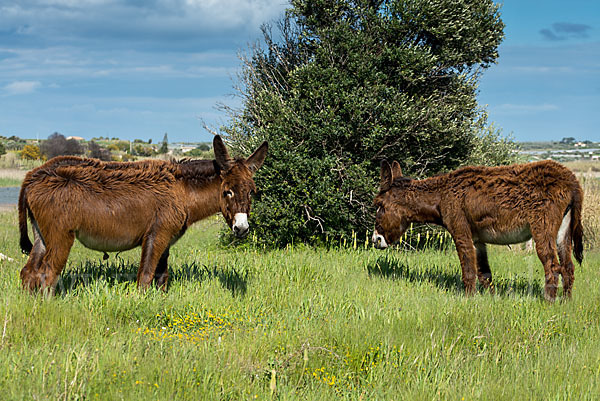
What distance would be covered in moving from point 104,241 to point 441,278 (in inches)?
210

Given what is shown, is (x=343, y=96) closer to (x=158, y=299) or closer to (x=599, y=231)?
(x=158, y=299)

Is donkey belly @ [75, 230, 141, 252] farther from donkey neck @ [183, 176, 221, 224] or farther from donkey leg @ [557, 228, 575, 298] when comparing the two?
donkey leg @ [557, 228, 575, 298]

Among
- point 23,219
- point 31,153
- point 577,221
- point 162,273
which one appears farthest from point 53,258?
point 31,153

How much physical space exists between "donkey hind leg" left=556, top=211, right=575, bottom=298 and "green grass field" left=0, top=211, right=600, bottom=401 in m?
0.26

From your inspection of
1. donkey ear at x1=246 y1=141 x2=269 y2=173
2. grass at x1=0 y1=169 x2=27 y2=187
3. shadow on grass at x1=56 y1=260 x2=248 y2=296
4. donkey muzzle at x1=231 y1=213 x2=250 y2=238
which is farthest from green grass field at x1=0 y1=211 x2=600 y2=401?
grass at x1=0 y1=169 x2=27 y2=187

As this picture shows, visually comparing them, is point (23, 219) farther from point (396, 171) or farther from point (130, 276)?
point (396, 171)

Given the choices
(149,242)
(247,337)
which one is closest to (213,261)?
(149,242)

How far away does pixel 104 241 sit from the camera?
5852 millimetres

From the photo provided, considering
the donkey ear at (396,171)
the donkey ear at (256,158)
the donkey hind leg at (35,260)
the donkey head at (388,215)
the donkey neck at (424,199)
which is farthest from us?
the donkey ear at (396,171)

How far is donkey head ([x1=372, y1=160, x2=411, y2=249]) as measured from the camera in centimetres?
782

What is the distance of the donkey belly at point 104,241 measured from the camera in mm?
5777

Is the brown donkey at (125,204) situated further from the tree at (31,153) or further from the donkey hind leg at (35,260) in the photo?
the tree at (31,153)

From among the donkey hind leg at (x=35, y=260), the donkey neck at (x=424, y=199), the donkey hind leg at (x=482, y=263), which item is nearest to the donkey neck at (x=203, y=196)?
the donkey hind leg at (x=35, y=260)

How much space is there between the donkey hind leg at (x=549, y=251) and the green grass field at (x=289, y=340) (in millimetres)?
314
